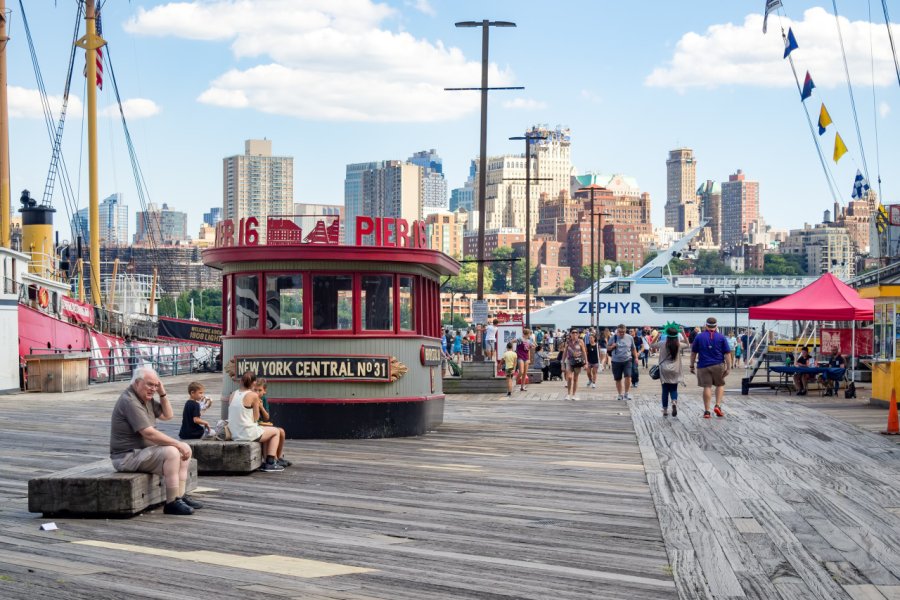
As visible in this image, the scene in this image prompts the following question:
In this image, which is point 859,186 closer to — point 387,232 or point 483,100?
point 483,100

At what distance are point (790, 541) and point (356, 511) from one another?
3.81 meters

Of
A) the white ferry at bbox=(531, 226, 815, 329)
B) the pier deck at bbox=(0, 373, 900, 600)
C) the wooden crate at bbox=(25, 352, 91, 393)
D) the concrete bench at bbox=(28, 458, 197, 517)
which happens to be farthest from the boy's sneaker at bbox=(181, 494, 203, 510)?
the white ferry at bbox=(531, 226, 815, 329)

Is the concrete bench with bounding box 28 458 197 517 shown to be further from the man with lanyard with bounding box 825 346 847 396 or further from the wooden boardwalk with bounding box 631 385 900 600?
the man with lanyard with bounding box 825 346 847 396

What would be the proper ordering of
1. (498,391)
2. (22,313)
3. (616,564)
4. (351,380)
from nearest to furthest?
(616,564), (351,380), (498,391), (22,313)

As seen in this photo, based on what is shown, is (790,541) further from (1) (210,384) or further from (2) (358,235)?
(1) (210,384)

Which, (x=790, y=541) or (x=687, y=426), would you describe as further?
(x=687, y=426)

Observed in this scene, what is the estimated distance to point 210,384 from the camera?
37.6 meters

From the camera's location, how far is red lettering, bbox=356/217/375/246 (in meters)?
18.4

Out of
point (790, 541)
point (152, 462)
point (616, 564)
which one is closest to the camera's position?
point (616, 564)

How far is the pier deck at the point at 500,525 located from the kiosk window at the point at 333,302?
1782mm

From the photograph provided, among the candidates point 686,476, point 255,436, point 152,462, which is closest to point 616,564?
point 152,462

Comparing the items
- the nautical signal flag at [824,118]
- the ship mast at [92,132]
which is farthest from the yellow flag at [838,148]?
the ship mast at [92,132]

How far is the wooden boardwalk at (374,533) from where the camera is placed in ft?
25.7

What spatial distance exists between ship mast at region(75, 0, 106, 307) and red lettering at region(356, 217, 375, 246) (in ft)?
111
